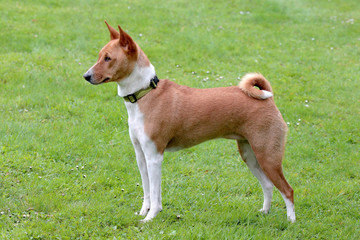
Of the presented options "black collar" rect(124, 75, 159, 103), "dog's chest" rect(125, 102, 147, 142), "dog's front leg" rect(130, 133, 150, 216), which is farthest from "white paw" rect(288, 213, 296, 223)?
"black collar" rect(124, 75, 159, 103)

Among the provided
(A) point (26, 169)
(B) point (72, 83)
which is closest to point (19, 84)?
(B) point (72, 83)

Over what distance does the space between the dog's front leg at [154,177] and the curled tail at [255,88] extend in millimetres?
1172

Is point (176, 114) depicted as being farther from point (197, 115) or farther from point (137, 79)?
point (137, 79)

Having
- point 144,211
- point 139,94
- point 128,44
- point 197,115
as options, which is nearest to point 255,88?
point 197,115

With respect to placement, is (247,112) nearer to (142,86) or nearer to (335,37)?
(142,86)

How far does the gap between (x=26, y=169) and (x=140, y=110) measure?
1896 mm

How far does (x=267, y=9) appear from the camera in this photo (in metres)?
13.6

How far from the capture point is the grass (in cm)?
469

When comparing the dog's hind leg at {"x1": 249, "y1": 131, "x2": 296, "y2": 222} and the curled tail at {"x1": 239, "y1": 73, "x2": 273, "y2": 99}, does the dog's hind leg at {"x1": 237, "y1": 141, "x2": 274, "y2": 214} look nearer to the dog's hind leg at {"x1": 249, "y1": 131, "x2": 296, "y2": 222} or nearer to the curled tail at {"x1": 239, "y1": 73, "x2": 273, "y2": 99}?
the dog's hind leg at {"x1": 249, "y1": 131, "x2": 296, "y2": 222}

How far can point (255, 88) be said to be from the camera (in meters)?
4.74

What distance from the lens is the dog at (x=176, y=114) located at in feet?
14.5

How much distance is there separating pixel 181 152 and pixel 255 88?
2187mm

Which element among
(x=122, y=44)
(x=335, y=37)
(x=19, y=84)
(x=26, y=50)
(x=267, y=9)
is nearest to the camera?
(x=122, y=44)

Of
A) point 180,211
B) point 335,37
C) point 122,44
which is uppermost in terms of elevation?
point 122,44
